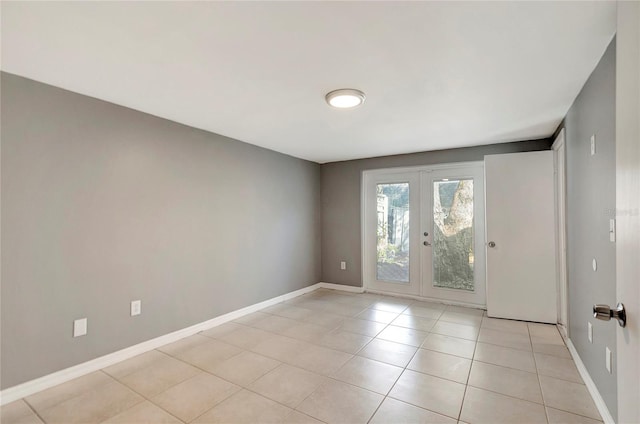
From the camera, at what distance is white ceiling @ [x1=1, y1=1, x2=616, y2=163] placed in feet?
4.70

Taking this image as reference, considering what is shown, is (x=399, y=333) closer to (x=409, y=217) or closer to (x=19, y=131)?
(x=409, y=217)

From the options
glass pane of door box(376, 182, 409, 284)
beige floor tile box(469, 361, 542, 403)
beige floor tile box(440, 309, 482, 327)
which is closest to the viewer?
beige floor tile box(469, 361, 542, 403)

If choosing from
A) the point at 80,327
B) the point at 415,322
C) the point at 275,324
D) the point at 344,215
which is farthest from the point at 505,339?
the point at 80,327

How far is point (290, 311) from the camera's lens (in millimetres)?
3930

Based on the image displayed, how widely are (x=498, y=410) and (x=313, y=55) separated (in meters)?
2.53

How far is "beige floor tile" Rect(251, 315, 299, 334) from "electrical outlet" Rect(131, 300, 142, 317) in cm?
120

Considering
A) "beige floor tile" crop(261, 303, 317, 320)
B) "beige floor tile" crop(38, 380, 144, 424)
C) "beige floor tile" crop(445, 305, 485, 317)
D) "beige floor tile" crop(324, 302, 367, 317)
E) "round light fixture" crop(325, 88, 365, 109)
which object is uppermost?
"round light fixture" crop(325, 88, 365, 109)

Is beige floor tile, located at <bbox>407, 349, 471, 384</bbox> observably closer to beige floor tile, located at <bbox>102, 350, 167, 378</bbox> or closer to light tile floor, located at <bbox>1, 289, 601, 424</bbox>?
light tile floor, located at <bbox>1, 289, 601, 424</bbox>

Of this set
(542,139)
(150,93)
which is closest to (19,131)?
(150,93)

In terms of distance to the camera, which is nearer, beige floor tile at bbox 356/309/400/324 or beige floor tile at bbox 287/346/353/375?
beige floor tile at bbox 287/346/353/375

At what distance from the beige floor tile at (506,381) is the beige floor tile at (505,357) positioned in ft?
0.29

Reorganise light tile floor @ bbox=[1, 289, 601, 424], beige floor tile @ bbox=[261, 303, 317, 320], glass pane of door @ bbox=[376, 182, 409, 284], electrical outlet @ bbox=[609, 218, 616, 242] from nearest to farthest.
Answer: electrical outlet @ bbox=[609, 218, 616, 242]
light tile floor @ bbox=[1, 289, 601, 424]
beige floor tile @ bbox=[261, 303, 317, 320]
glass pane of door @ bbox=[376, 182, 409, 284]

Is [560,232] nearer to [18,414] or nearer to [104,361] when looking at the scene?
[104,361]

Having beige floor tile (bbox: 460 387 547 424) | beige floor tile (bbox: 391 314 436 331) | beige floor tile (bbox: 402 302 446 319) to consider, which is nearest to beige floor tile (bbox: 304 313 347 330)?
beige floor tile (bbox: 391 314 436 331)
